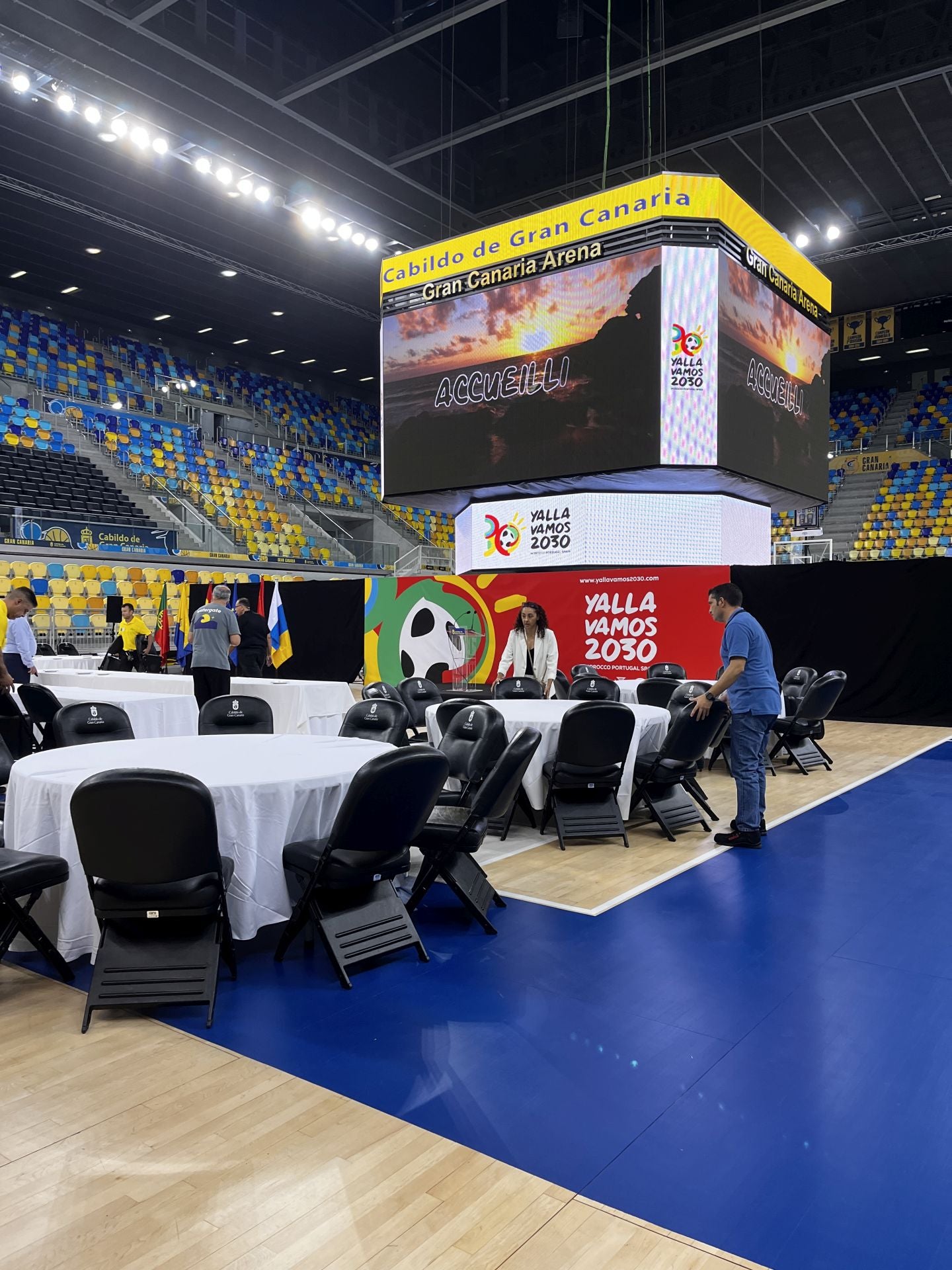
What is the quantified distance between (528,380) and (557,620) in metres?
3.44

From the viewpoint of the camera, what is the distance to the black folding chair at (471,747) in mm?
4809

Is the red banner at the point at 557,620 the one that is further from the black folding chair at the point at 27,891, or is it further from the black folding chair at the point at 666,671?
the black folding chair at the point at 27,891

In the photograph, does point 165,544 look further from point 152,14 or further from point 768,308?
point 768,308

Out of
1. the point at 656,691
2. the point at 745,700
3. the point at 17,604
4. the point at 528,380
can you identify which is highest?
the point at 528,380

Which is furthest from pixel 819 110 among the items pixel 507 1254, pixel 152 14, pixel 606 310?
pixel 507 1254

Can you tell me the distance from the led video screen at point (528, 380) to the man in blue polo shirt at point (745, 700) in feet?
23.2

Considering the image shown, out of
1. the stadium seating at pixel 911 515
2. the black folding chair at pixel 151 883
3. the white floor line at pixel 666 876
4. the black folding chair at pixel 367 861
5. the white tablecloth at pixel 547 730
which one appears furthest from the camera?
the stadium seating at pixel 911 515

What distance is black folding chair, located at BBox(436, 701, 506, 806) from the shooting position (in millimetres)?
4809

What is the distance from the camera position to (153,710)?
6758 millimetres

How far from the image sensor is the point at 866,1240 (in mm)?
2029

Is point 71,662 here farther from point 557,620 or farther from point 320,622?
point 557,620

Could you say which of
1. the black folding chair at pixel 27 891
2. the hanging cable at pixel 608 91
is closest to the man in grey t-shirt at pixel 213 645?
the black folding chair at pixel 27 891

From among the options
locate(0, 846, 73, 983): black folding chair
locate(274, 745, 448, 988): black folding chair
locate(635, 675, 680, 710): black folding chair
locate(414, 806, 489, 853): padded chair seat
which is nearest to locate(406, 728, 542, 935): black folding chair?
locate(414, 806, 489, 853): padded chair seat

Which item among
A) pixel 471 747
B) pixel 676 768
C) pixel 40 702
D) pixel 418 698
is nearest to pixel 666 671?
pixel 418 698
